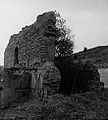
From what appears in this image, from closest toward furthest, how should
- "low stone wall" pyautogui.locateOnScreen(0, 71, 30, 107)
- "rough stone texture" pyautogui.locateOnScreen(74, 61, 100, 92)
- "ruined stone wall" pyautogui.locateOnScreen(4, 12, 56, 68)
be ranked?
"low stone wall" pyautogui.locateOnScreen(0, 71, 30, 107)
"ruined stone wall" pyautogui.locateOnScreen(4, 12, 56, 68)
"rough stone texture" pyautogui.locateOnScreen(74, 61, 100, 92)

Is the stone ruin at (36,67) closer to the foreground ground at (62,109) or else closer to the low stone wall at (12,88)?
the low stone wall at (12,88)

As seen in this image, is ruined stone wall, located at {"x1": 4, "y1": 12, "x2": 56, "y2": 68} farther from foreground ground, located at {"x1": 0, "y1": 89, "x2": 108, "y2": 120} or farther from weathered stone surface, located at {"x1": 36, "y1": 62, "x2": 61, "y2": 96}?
foreground ground, located at {"x1": 0, "y1": 89, "x2": 108, "y2": 120}

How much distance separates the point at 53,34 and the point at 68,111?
5119 millimetres

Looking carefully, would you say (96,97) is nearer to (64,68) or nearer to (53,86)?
(53,86)

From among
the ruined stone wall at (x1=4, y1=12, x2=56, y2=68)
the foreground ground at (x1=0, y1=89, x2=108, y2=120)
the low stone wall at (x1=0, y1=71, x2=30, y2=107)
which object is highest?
the ruined stone wall at (x1=4, y1=12, x2=56, y2=68)

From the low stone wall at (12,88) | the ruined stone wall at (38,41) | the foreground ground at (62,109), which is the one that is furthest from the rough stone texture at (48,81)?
the ruined stone wall at (38,41)

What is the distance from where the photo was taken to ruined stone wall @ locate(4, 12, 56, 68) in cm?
1319

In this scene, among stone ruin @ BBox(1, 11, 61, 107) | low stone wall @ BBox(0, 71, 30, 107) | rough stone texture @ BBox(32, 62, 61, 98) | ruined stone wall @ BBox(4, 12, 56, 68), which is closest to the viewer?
rough stone texture @ BBox(32, 62, 61, 98)

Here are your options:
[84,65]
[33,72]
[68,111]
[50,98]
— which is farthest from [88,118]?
[84,65]

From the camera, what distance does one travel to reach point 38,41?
13.5m

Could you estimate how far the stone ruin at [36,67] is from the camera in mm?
11504

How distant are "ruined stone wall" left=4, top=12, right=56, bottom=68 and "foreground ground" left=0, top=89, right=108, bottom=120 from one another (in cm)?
269

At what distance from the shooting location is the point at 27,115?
373 inches

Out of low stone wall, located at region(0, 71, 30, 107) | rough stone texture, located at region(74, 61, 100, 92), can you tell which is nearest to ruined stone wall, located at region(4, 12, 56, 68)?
low stone wall, located at region(0, 71, 30, 107)
